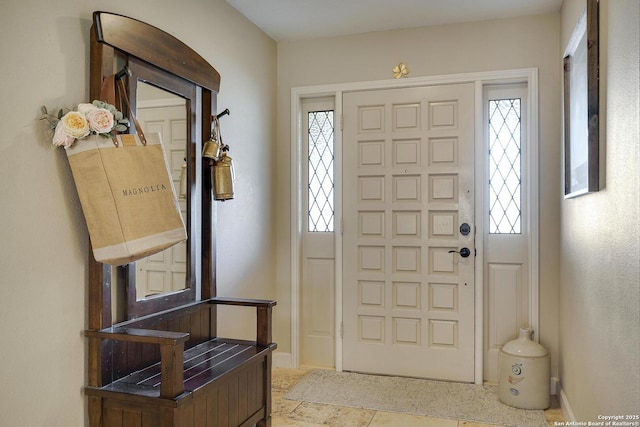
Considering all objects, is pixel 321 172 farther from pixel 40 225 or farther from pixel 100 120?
pixel 40 225

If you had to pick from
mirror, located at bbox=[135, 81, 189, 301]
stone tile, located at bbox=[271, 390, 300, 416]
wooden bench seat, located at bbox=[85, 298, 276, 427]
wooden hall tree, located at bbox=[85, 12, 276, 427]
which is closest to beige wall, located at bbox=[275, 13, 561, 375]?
stone tile, located at bbox=[271, 390, 300, 416]

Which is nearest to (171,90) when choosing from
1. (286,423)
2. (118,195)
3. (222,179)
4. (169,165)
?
(169,165)

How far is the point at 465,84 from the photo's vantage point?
Result: 3438 mm

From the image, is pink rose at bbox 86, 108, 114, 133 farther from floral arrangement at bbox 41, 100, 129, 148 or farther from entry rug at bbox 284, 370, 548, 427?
entry rug at bbox 284, 370, 548, 427

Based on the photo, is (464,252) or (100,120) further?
(464,252)

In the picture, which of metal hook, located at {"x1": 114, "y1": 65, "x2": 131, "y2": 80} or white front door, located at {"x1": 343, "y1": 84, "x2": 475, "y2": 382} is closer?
metal hook, located at {"x1": 114, "y1": 65, "x2": 131, "y2": 80}

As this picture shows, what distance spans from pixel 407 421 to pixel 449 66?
7.45ft

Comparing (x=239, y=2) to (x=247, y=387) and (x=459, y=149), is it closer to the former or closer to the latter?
(x=459, y=149)

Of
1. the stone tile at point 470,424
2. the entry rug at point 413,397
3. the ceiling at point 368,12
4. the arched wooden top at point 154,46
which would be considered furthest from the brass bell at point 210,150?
the stone tile at point 470,424

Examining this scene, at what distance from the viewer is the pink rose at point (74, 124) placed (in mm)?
1773

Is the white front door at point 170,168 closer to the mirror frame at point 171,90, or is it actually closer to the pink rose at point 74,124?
the mirror frame at point 171,90

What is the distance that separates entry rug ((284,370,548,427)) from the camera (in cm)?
292

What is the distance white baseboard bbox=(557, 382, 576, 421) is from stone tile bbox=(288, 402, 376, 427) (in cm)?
105

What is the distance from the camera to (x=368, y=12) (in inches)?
129
